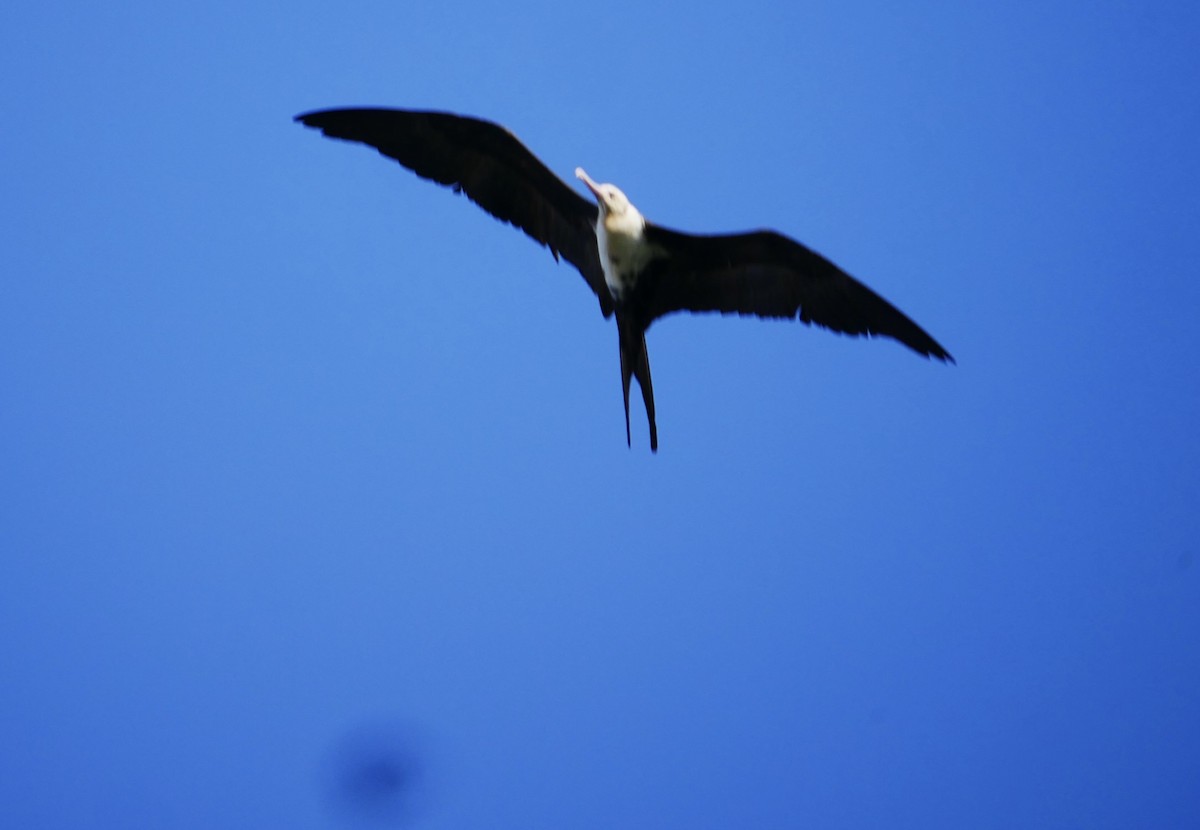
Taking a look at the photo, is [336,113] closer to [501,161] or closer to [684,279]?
[501,161]

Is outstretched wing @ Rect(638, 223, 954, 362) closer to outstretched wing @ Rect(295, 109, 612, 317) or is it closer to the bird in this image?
the bird

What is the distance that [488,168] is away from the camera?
193 inches

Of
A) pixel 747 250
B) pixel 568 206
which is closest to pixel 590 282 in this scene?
pixel 568 206

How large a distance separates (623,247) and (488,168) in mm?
552

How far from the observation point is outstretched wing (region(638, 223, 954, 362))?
4.61m

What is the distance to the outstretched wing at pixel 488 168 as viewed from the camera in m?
4.78

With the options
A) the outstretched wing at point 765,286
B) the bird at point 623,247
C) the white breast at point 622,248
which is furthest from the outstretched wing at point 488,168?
the outstretched wing at point 765,286

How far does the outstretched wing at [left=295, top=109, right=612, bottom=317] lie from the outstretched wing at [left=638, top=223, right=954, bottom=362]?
240 mm

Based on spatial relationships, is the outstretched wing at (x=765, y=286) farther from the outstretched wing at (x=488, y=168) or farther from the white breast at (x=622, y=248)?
the outstretched wing at (x=488, y=168)

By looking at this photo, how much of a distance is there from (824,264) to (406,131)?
1.47 meters

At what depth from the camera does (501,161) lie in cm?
489

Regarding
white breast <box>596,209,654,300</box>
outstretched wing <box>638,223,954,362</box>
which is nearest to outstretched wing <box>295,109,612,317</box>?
white breast <box>596,209,654,300</box>

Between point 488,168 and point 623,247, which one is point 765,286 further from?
point 488,168

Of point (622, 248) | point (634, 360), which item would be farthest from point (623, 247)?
point (634, 360)
